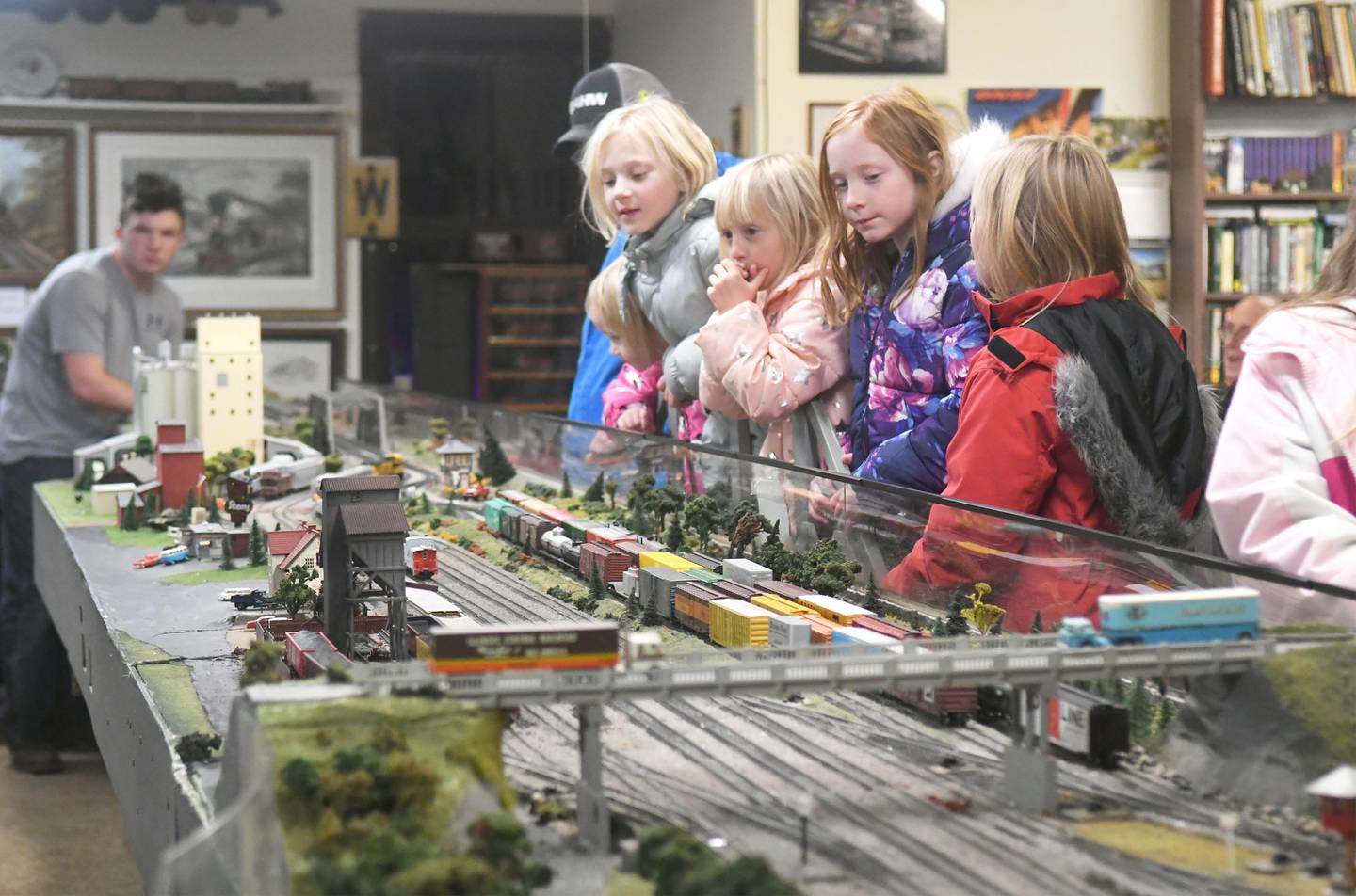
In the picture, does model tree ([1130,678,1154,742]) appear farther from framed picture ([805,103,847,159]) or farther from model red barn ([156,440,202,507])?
framed picture ([805,103,847,159])

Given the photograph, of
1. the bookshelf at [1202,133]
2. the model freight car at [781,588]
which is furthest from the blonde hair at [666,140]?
the bookshelf at [1202,133]

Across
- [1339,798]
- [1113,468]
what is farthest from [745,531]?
[1339,798]

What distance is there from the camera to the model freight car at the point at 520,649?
2.05 metres

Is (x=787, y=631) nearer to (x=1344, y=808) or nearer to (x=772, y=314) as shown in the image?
(x=1344, y=808)

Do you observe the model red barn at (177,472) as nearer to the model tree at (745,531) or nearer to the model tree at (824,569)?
the model tree at (745,531)

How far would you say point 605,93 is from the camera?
6863mm

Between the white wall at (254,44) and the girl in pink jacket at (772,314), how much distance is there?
237 inches

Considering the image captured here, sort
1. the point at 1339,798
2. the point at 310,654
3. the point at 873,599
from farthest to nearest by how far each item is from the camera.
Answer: the point at 873,599, the point at 310,654, the point at 1339,798

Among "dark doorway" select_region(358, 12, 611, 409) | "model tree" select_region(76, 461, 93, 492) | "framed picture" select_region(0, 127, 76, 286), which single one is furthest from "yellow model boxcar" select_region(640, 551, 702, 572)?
"framed picture" select_region(0, 127, 76, 286)

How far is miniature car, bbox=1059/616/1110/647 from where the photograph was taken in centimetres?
227

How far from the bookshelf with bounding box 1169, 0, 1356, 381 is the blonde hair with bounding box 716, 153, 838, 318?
14.9 ft

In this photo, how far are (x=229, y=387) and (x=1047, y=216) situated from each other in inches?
151

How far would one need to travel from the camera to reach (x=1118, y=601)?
2.29 m

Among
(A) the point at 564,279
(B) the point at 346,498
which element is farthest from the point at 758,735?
(A) the point at 564,279
